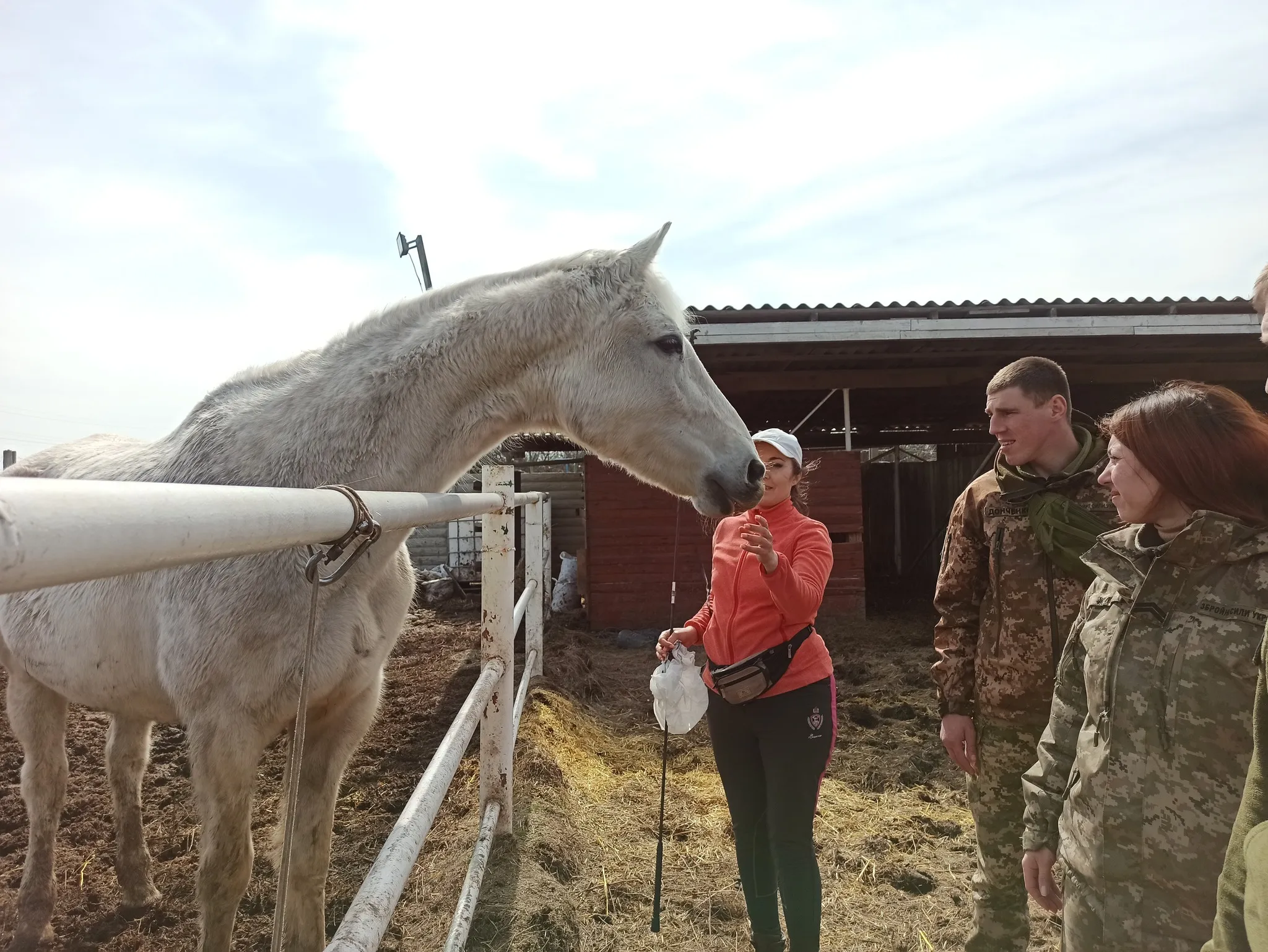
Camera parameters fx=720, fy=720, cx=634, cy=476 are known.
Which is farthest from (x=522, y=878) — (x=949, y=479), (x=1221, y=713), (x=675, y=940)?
(x=949, y=479)

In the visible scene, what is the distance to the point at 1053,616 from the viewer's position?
2320mm

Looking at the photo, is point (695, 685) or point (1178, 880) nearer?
point (1178, 880)

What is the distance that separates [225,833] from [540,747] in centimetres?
287

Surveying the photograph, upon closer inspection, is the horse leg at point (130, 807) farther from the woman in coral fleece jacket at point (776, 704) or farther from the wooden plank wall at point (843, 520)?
the wooden plank wall at point (843, 520)

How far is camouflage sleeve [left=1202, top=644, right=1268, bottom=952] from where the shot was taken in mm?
963

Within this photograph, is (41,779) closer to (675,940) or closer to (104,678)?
(104,678)

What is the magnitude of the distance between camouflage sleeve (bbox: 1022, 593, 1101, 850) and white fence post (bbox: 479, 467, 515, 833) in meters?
2.10

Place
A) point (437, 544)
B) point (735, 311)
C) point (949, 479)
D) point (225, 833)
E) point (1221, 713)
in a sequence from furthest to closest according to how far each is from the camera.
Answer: point (437, 544)
point (949, 479)
point (735, 311)
point (225, 833)
point (1221, 713)

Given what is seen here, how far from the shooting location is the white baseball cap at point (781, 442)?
2.70 m

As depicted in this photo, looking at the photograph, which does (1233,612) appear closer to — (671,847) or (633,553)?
(671,847)

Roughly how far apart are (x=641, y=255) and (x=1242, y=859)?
7.06 feet

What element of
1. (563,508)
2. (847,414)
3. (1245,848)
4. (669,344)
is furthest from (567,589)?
(1245,848)

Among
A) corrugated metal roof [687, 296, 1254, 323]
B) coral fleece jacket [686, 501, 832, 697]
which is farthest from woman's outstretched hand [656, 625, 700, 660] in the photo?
corrugated metal roof [687, 296, 1254, 323]

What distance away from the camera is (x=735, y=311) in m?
8.59
